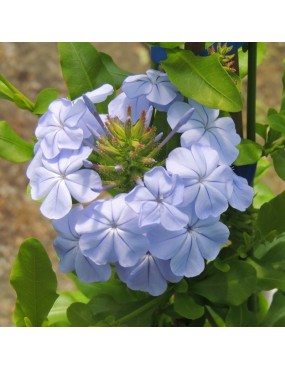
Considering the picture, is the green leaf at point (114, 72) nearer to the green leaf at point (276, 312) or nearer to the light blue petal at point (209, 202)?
Result: the light blue petal at point (209, 202)

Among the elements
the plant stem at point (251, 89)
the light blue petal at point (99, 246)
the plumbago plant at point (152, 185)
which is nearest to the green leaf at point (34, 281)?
the plumbago plant at point (152, 185)

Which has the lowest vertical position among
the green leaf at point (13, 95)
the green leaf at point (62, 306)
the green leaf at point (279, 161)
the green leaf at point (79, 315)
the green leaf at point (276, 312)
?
the green leaf at point (62, 306)

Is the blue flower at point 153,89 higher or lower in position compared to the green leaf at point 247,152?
higher

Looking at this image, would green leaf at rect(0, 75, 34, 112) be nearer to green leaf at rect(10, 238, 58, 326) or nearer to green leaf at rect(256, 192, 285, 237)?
green leaf at rect(10, 238, 58, 326)

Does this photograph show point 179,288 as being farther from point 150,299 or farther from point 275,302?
point 275,302

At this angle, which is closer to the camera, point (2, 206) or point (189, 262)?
point (189, 262)
